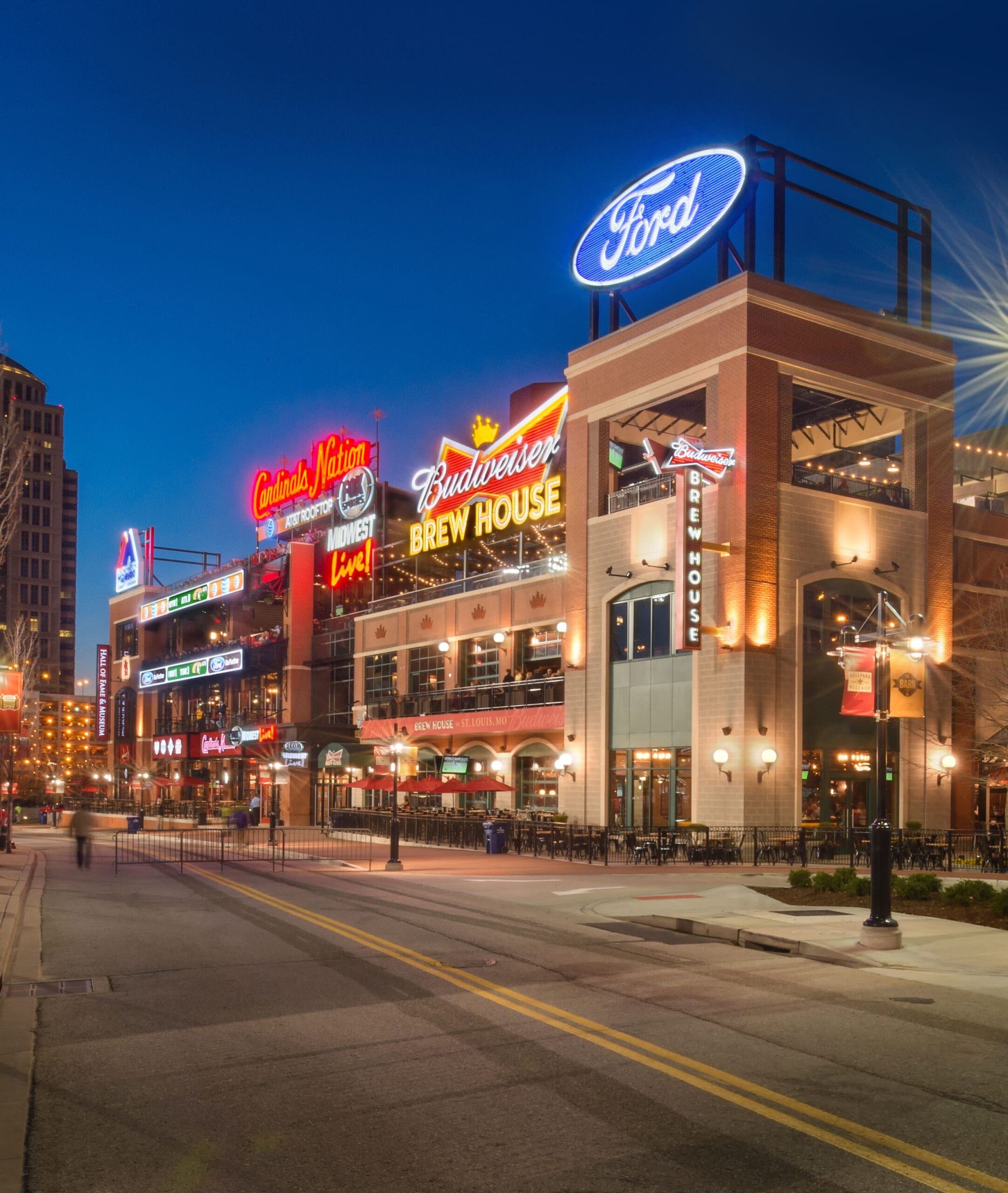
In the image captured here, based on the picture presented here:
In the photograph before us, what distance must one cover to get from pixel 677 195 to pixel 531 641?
709 inches

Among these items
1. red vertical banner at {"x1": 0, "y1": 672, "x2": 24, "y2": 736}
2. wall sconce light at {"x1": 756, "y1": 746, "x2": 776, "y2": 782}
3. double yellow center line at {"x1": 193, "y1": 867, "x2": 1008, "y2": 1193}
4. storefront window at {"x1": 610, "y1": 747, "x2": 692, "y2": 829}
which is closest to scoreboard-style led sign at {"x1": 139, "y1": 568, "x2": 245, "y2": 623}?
storefront window at {"x1": 610, "y1": 747, "x2": 692, "y2": 829}

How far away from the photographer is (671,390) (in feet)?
126

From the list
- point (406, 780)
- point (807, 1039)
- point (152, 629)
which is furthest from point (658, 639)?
point (152, 629)

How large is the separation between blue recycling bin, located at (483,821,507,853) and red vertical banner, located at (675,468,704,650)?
7.76m

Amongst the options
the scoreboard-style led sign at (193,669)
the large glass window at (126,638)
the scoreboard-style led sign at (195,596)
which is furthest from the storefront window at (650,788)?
the large glass window at (126,638)

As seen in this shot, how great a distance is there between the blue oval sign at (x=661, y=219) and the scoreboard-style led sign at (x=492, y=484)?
5.21 meters

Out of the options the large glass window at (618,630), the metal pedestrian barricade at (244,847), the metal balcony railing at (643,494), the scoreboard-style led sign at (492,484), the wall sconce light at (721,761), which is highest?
the scoreboard-style led sign at (492,484)

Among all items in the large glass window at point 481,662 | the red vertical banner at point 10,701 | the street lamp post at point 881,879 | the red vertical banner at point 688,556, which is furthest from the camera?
the large glass window at point 481,662

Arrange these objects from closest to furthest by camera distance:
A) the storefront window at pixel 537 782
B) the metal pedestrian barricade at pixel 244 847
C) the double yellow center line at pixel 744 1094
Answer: the double yellow center line at pixel 744 1094, the metal pedestrian barricade at pixel 244 847, the storefront window at pixel 537 782

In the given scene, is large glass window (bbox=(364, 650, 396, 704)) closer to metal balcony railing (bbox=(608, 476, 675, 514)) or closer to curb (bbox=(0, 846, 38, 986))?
metal balcony railing (bbox=(608, 476, 675, 514))

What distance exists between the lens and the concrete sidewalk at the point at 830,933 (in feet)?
46.0

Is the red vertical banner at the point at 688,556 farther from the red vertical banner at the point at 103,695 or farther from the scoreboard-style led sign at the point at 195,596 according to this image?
the red vertical banner at the point at 103,695

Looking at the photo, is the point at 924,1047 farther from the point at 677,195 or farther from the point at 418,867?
the point at 677,195

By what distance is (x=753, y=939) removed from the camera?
53.9 feet
